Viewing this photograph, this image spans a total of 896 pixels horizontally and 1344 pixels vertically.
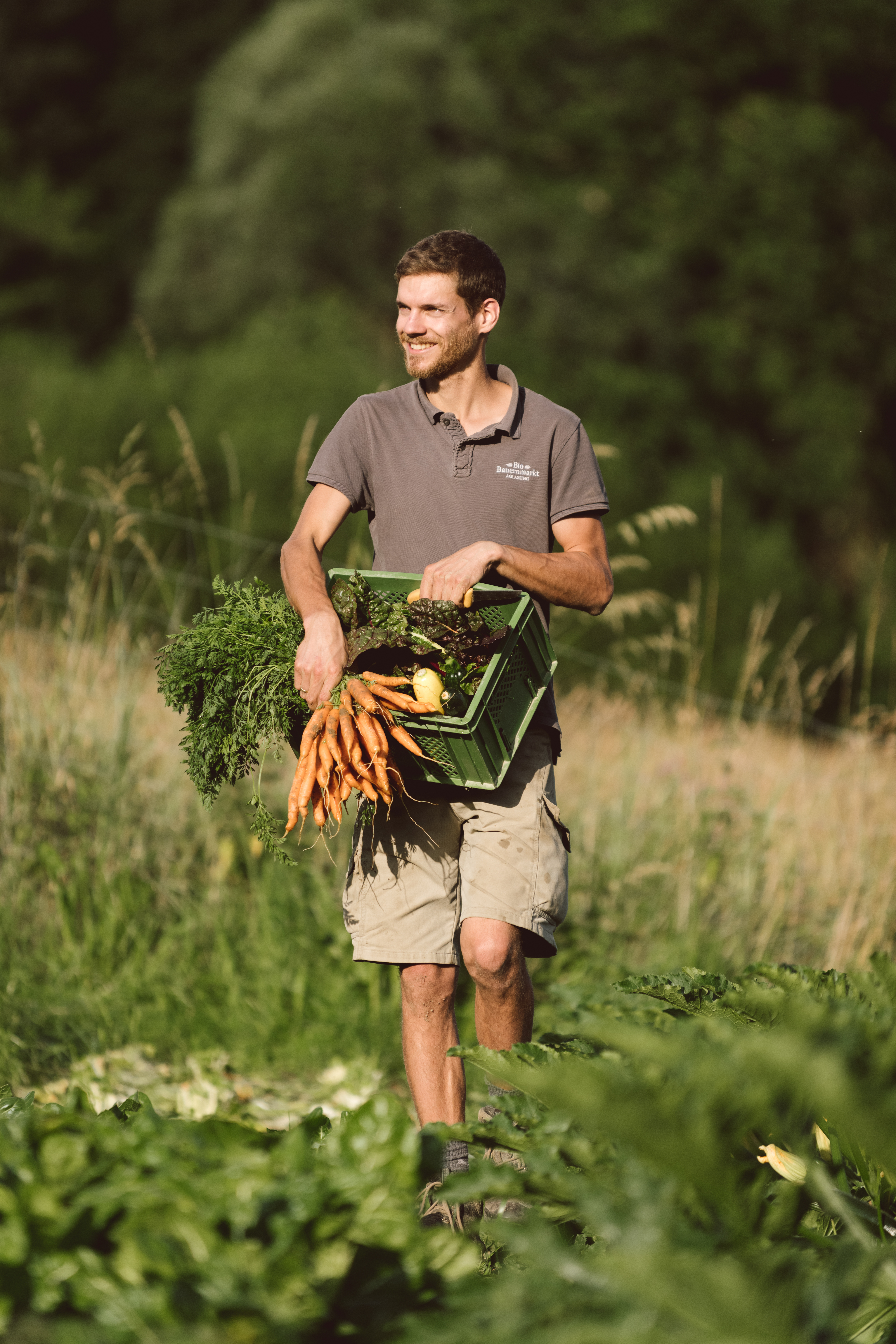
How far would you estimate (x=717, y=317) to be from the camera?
80.5ft

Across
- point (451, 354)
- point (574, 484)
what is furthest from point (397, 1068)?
point (451, 354)

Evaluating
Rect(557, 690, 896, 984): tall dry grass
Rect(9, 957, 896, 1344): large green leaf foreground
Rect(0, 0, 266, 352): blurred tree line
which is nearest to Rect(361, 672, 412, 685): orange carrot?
Rect(9, 957, 896, 1344): large green leaf foreground

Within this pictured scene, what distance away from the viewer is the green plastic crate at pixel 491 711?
266 cm

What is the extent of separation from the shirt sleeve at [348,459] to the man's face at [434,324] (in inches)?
7.0

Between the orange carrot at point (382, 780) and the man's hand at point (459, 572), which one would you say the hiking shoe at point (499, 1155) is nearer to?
the orange carrot at point (382, 780)

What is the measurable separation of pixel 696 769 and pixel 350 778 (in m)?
3.03

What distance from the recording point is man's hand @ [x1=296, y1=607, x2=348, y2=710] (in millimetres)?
2633

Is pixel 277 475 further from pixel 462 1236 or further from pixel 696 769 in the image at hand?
pixel 462 1236

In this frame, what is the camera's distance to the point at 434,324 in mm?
2957

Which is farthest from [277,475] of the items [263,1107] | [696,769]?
[263,1107]

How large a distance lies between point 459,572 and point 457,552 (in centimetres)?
24

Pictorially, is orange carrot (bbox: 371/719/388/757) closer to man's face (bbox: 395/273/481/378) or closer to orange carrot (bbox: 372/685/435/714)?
orange carrot (bbox: 372/685/435/714)

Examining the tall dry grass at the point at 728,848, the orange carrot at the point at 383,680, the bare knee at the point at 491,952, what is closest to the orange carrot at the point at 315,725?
the orange carrot at the point at 383,680

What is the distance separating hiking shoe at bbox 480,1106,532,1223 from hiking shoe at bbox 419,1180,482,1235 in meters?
0.02
